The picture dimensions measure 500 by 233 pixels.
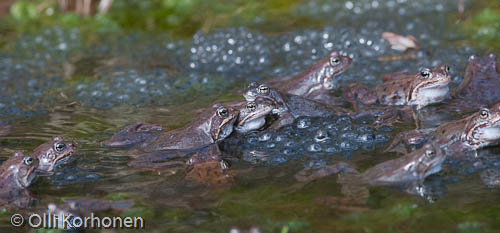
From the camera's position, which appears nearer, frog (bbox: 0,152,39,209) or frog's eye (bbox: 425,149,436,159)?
frog's eye (bbox: 425,149,436,159)

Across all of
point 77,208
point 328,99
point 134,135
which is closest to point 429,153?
point 328,99

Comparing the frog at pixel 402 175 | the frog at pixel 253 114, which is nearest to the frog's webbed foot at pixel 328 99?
the frog at pixel 253 114

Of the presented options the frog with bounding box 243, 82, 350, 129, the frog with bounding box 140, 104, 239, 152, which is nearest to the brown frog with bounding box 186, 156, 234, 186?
the frog with bounding box 140, 104, 239, 152

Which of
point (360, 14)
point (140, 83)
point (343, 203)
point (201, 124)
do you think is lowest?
point (343, 203)

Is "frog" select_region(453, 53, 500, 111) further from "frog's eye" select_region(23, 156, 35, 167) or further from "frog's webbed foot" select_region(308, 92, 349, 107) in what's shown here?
"frog's eye" select_region(23, 156, 35, 167)

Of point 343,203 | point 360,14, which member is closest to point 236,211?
point 343,203

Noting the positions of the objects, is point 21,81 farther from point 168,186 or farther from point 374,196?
point 374,196
